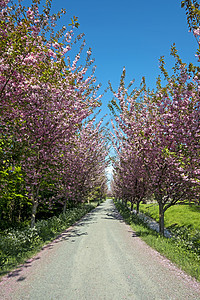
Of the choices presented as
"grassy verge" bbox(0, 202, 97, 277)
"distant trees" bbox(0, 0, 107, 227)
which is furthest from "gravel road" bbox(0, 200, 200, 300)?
"distant trees" bbox(0, 0, 107, 227)

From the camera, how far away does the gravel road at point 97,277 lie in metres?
→ 4.61

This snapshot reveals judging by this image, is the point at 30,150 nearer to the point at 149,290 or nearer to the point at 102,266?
the point at 102,266

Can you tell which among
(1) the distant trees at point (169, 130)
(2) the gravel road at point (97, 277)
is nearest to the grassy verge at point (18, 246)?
(2) the gravel road at point (97, 277)

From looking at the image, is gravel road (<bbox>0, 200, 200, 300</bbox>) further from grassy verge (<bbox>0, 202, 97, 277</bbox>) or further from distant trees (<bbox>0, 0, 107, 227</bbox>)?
distant trees (<bbox>0, 0, 107, 227</bbox>)

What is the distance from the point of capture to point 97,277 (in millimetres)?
5570

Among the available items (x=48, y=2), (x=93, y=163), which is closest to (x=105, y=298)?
(x=48, y=2)

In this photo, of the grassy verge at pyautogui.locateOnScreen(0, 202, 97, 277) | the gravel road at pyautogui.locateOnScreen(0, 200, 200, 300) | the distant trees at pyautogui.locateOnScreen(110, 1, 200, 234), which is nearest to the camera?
the gravel road at pyautogui.locateOnScreen(0, 200, 200, 300)

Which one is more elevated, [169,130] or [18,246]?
[169,130]

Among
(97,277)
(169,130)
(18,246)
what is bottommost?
(97,277)

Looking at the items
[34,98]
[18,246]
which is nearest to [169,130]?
[34,98]

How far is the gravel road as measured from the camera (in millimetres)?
4613

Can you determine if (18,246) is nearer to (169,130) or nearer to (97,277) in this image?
(97,277)

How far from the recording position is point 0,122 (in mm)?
7094

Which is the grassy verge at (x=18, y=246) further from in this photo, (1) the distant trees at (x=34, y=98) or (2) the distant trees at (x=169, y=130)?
(2) the distant trees at (x=169, y=130)
